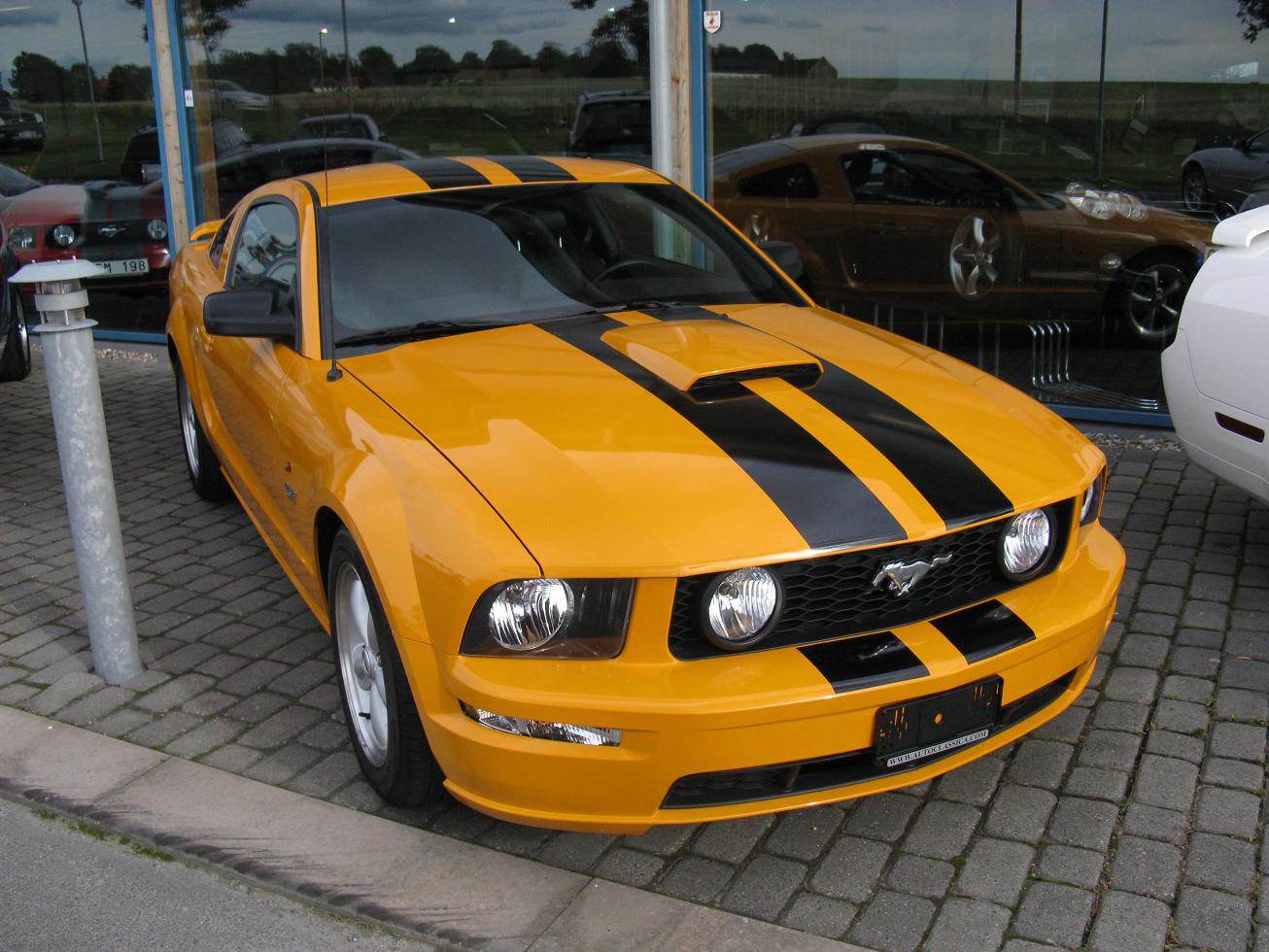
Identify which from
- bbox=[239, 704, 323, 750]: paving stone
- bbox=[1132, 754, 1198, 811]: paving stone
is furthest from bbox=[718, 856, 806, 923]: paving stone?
bbox=[239, 704, 323, 750]: paving stone

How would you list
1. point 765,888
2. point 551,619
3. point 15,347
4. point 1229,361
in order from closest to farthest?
A: point 551,619
point 765,888
point 1229,361
point 15,347

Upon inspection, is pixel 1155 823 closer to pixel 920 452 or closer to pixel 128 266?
pixel 920 452

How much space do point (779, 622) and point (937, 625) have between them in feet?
1.27

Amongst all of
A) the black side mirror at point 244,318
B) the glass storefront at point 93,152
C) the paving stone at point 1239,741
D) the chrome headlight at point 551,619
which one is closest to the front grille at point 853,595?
the chrome headlight at point 551,619

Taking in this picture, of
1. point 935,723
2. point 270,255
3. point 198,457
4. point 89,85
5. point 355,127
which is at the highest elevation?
point 89,85

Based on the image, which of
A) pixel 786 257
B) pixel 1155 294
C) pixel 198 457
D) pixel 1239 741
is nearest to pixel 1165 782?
pixel 1239 741

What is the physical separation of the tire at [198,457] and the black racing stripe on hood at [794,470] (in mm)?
2961

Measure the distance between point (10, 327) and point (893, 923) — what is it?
578cm

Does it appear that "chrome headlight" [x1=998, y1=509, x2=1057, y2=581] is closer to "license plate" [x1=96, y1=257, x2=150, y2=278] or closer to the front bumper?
the front bumper

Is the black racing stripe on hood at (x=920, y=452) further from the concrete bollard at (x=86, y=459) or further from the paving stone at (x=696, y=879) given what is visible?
the concrete bollard at (x=86, y=459)

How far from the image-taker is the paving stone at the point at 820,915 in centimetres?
272

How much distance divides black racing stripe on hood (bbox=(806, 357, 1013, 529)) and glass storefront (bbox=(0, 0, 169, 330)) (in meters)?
7.83

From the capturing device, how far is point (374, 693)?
3.20 meters

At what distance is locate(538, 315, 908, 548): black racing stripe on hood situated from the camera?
2.70 metres
